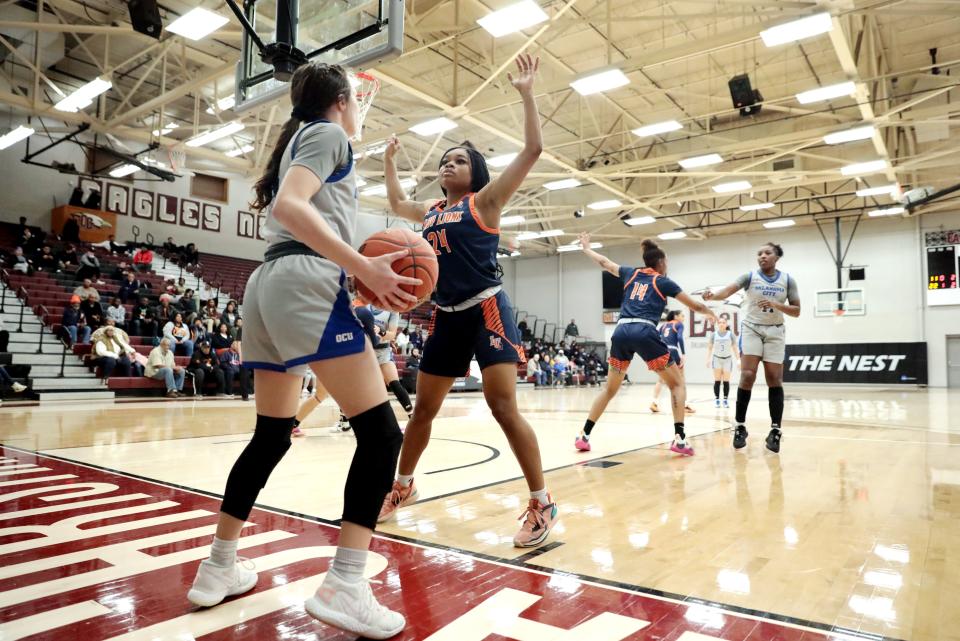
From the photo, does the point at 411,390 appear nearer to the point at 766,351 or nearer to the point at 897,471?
the point at 766,351

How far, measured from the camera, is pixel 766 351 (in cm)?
558

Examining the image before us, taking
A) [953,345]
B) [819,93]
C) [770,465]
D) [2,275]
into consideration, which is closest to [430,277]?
[770,465]

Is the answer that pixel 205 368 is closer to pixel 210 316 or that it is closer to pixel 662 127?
pixel 210 316

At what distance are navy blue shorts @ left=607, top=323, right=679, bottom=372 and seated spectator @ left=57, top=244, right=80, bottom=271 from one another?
15.4 m

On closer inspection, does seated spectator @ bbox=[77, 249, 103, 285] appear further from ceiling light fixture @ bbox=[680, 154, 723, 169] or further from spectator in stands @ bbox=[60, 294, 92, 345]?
ceiling light fixture @ bbox=[680, 154, 723, 169]

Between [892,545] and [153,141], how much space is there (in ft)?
60.5

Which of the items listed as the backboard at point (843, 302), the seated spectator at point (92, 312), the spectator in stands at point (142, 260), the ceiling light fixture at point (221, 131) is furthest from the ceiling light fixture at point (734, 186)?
the spectator in stands at point (142, 260)

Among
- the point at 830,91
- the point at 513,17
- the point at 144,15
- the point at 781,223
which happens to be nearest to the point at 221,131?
the point at 144,15

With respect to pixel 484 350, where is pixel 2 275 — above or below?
above

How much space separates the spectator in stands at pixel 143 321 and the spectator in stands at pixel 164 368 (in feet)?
6.21

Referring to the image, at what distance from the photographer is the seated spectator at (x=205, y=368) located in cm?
1246

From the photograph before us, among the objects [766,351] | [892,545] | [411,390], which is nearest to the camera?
[892,545]

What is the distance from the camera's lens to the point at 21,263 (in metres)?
14.4

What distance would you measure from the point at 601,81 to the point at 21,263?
13.6 metres
